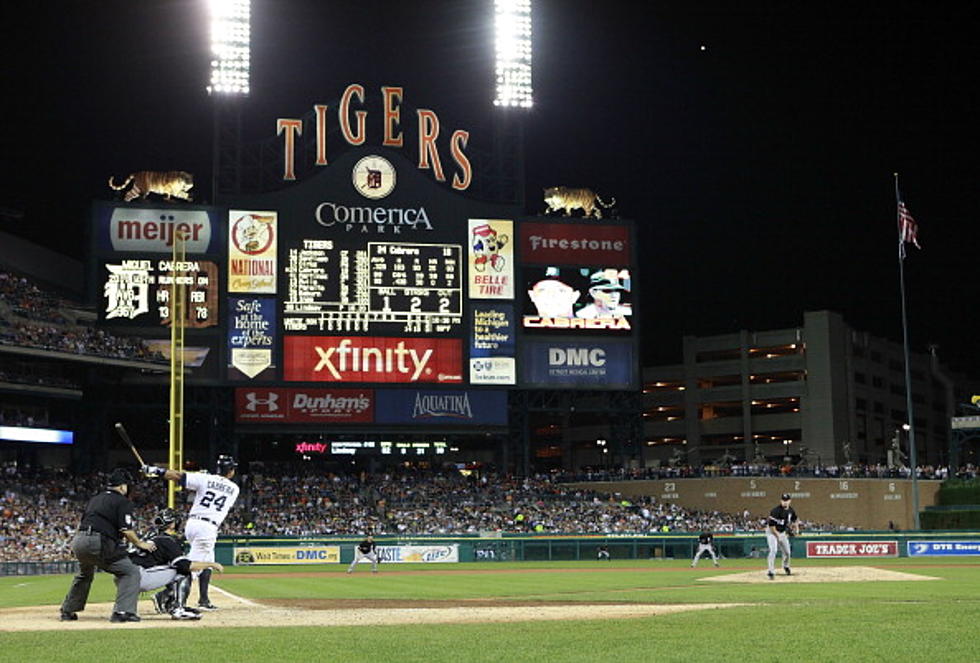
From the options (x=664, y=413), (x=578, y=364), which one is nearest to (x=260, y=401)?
(x=578, y=364)

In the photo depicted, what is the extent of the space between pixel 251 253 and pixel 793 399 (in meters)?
54.7

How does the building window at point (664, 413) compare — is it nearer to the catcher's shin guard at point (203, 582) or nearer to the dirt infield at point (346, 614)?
the dirt infield at point (346, 614)

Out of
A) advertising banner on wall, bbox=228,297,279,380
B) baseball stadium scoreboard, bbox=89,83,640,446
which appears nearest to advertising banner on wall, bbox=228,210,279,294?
baseball stadium scoreboard, bbox=89,83,640,446

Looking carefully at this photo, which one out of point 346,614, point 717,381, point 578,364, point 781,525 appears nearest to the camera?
point 346,614

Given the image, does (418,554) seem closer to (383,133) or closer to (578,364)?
(578,364)

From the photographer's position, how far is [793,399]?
95.9 metres

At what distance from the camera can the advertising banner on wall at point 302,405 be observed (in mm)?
54938

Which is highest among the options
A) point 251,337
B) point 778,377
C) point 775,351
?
point 775,351

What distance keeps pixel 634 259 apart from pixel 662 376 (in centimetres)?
4630

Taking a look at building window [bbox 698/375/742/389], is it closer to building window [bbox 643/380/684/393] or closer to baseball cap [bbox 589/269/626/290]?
building window [bbox 643/380/684/393]

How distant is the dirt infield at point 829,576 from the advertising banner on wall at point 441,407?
89.6 feet

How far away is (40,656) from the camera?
1095 centimetres

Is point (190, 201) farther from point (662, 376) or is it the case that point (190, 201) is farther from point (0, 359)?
point (662, 376)

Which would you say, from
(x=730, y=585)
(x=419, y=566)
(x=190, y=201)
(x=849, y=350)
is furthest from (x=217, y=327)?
(x=849, y=350)
